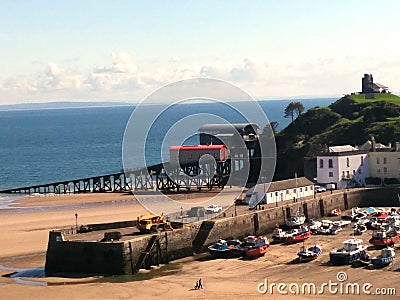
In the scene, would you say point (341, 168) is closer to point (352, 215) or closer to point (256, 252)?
point (352, 215)

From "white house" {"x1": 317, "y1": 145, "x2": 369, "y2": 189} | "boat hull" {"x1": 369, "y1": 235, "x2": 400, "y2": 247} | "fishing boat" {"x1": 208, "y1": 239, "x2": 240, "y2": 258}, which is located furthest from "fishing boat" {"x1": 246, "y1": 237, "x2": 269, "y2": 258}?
"white house" {"x1": 317, "y1": 145, "x2": 369, "y2": 189}

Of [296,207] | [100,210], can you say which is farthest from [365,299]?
[100,210]

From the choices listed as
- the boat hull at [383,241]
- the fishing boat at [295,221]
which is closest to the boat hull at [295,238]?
the fishing boat at [295,221]

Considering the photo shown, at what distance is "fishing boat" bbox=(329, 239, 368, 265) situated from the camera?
1679 inches

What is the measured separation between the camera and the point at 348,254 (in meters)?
42.7

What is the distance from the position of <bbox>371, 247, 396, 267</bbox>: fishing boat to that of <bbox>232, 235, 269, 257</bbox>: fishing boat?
275 inches

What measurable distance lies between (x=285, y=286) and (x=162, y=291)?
6.11 meters

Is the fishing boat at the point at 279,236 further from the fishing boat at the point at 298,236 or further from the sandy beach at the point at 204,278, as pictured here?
the sandy beach at the point at 204,278

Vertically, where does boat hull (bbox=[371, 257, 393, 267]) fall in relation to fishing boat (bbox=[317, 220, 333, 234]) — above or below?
below

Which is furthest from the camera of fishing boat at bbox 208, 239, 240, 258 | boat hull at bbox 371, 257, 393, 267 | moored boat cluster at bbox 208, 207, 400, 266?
fishing boat at bbox 208, 239, 240, 258

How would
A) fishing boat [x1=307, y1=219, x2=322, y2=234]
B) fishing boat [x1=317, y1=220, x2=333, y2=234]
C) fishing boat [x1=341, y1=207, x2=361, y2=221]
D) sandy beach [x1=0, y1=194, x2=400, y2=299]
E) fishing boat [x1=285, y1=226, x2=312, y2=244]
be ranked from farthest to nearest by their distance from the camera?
fishing boat [x1=341, y1=207, x2=361, y2=221] → fishing boat [x1=307, y1=219, x2=322, y2=234] → fishing boat [x1=317, y1=220, x2=333, y2=234] → fishing boat [x1=285, y1=226, x2=312, y2=244] → sandy beach [x1=0, y1=194, x2=400, y2=299]

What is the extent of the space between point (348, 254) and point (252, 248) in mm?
5954

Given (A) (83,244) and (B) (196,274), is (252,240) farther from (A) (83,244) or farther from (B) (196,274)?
(A) (83,244)

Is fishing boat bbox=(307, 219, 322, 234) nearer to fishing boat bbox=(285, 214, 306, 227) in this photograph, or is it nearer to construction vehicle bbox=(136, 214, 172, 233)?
fishing boat bbox=(285, 214, 306, 227)
